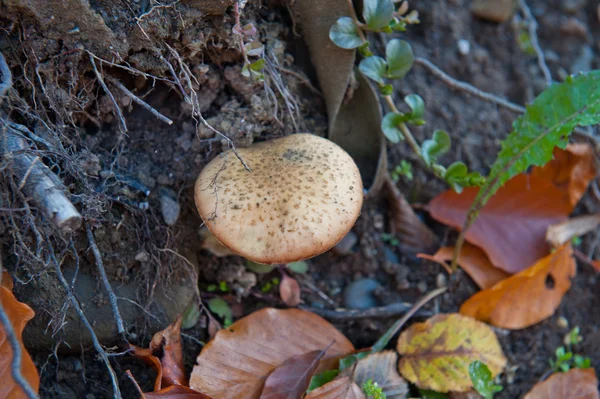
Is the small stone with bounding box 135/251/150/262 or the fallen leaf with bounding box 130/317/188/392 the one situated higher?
the small stone with bounding box 135/251/150/262

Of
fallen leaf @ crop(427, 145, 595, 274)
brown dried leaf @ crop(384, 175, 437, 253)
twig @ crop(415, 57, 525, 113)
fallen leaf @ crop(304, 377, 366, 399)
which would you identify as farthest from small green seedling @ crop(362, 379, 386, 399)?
twig @ crop(415, 57, 525, 113)

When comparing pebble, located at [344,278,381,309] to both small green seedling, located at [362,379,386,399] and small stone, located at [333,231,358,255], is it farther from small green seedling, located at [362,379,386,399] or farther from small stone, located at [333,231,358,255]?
small green seedling, located at [362,379,386,399]

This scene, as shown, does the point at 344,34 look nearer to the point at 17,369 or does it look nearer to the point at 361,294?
the point at 361,294

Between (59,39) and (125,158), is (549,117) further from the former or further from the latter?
(59,39)

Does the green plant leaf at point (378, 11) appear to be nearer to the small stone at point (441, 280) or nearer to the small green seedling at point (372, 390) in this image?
the small stone at point (441, 280)

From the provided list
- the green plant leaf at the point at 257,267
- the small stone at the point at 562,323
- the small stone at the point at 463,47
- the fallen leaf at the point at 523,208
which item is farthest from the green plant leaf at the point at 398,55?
the small stone at the point at 562,323
